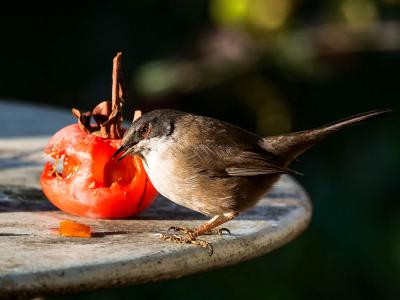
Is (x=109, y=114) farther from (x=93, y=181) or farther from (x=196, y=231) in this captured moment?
(x=196, y=231)

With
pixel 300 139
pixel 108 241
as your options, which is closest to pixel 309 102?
pixel 300 139

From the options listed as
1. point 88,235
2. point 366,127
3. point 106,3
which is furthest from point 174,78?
point 88,235

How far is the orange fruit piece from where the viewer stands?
110 inches

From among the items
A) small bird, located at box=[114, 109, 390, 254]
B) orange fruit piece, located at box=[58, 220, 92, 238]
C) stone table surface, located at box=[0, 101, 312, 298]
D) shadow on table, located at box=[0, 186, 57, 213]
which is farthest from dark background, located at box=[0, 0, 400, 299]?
orange fruit piece, located at box=[58, 220, 92, 238]

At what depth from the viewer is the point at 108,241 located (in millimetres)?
2721

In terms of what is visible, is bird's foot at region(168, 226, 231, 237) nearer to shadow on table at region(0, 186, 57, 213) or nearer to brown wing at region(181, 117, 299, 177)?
brown wing at region(181, 117, 299, 177)

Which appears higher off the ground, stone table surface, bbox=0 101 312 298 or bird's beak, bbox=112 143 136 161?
bird's beak, bbox=112 143 136 161

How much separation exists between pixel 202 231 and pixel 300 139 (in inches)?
27.1

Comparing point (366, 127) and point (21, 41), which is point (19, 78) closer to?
point (21, 41)

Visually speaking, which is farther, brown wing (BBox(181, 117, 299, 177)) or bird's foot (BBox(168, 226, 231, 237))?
brown wing (BBox(181, 117, 299, 177))

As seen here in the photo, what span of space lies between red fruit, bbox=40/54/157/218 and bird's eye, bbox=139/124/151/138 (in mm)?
91

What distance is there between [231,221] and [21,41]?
5591mm

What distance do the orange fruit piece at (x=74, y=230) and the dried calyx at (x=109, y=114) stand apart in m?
0.38

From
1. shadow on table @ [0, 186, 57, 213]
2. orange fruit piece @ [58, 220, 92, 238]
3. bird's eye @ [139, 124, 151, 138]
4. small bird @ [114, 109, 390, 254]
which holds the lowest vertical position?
orange fruit piece @ [58, 220, 92, 238]
